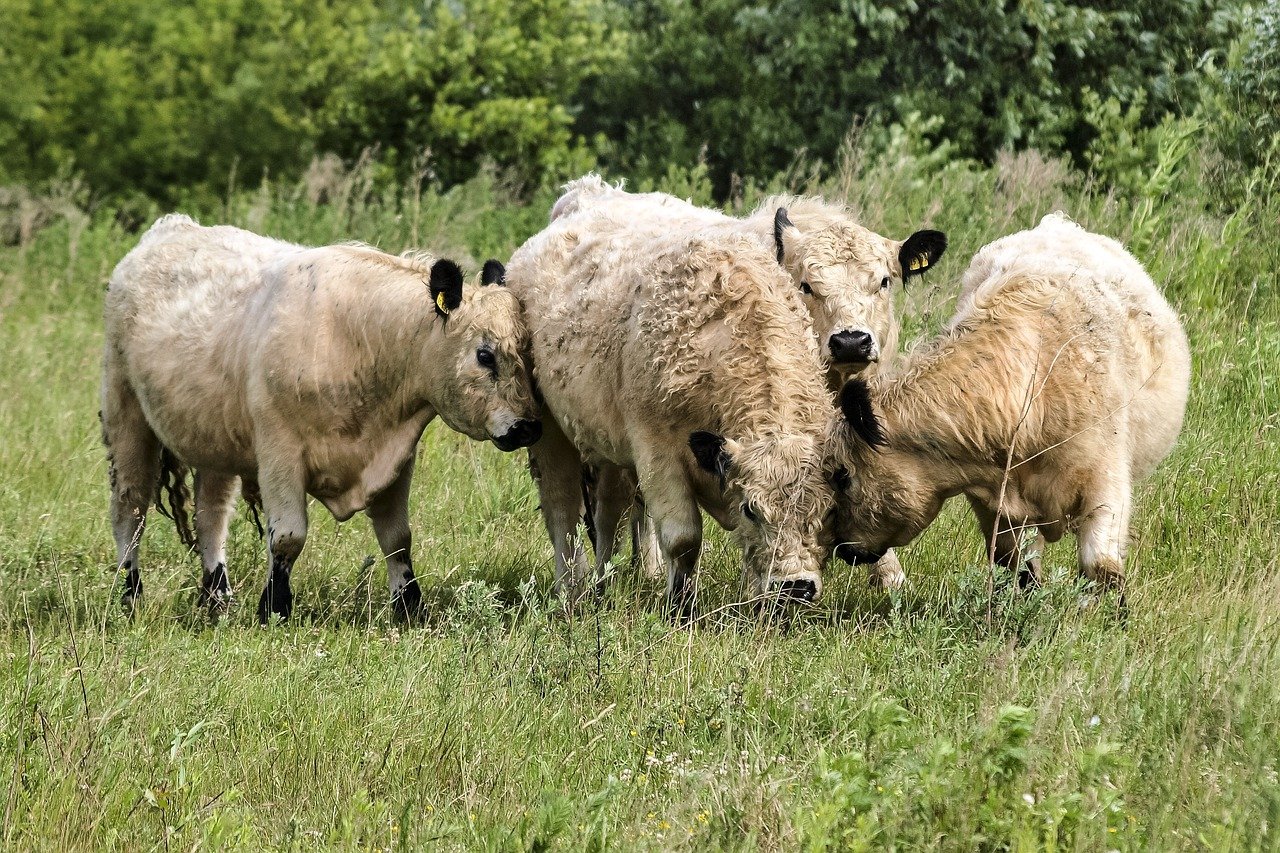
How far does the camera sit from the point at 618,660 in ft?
20.3

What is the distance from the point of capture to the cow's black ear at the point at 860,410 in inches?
272

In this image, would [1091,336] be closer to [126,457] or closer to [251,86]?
[126,457]

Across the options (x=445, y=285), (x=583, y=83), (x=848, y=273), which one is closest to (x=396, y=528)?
(x=445, y=285)

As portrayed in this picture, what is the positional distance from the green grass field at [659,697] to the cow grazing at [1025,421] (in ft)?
1.36

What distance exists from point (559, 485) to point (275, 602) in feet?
5.67

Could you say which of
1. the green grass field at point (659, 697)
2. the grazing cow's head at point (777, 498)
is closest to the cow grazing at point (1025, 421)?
the grazing cow's head at point (777, 498)

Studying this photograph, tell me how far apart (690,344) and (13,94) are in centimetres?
2763

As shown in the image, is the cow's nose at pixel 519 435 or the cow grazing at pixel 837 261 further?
the cow's nose at pixel 519 435

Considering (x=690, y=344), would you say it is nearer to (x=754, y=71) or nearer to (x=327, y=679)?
(x=327, y=679)

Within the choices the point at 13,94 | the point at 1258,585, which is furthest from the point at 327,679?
the point at 13,94

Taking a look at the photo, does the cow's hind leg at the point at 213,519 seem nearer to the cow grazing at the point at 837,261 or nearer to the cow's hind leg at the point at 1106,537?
the cow grazing at the point at 837,261

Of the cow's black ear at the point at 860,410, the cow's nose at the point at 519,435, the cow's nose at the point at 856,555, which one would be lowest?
the cow's nose at the point at 856,555

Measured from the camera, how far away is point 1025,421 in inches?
270

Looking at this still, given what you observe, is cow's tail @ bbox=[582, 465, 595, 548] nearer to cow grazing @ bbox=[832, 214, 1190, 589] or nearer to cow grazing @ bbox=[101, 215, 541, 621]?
cow grazing @ bbox=[101, 215, 541, 621]
